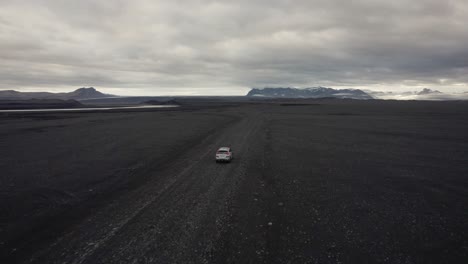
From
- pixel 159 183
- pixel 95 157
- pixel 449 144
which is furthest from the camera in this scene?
pixel 449 144

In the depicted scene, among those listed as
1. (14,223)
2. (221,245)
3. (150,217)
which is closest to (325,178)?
(221,245)

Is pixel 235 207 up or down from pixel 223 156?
down

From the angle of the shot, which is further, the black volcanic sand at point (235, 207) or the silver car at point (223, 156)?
the silver car at point (223, 156)

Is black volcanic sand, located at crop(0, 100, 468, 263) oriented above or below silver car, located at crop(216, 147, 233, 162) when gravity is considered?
below

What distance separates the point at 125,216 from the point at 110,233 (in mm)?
1859

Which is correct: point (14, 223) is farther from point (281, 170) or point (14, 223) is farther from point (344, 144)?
point (344, 144)

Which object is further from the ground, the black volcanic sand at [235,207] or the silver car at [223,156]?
the silver car at [223,156]

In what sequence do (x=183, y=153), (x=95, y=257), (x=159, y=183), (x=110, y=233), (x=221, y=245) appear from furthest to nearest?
(x=183, y=153) → (x=159, y=183) → (x=110, y=233) → (x=221, y=245) → (x=95, y=257)

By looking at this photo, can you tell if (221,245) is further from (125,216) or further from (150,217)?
(125,216)

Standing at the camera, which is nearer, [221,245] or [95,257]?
[95,257]

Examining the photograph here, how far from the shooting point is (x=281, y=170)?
78.5 feet

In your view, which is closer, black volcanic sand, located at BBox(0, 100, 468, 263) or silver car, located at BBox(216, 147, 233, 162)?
black volcanic sand, located at BBox(0, 100, 468, 263)

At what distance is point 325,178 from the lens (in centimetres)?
2191

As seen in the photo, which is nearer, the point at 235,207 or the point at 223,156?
the point at 235,207
